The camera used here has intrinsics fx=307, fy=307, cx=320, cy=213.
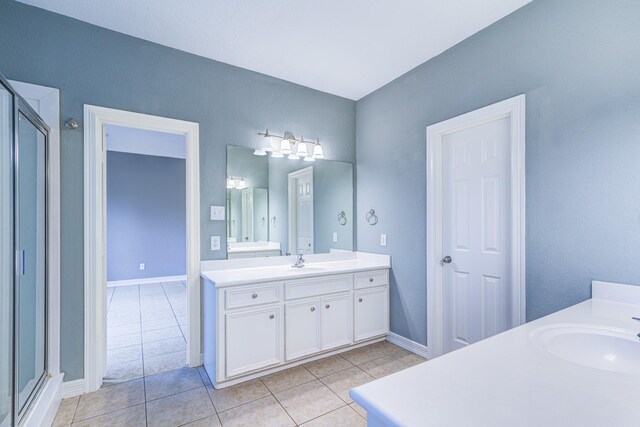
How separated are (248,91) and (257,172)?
2.46 ft

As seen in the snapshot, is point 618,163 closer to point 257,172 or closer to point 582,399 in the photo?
point 582,399

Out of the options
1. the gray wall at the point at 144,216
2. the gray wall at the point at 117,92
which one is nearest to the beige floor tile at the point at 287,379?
the gray wall at the point at 117,92

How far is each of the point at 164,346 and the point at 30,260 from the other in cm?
148

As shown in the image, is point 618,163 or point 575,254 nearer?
point 618,163

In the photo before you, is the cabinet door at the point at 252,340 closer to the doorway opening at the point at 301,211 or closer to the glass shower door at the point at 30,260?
the doorway opening at the point at 301,211

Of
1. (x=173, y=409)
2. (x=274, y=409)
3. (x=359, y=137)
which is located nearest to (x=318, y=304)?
(x=274, y=409)

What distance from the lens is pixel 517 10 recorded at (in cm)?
204

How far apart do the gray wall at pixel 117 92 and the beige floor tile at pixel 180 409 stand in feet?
2.18

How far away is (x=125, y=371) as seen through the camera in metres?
2.47

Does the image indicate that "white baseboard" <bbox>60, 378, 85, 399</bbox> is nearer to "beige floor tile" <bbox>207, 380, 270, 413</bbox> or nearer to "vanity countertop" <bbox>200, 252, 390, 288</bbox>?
"beige floor tile" <bbox>207, 380, 270, 413</bbox>

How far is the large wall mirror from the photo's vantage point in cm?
281

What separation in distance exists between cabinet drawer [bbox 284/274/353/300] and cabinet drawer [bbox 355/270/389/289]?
0.34 ft

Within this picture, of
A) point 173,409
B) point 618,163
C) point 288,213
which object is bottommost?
point 173,409

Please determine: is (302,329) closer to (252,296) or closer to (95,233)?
(252,296)
